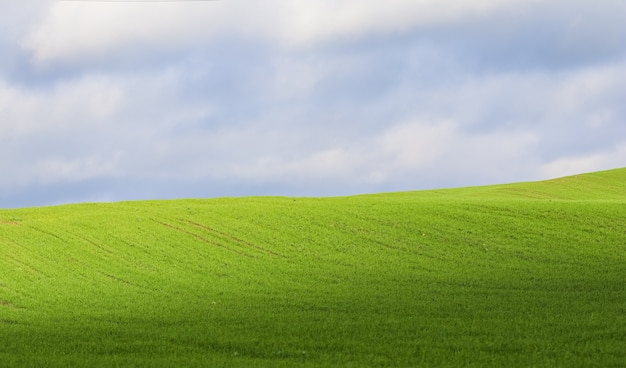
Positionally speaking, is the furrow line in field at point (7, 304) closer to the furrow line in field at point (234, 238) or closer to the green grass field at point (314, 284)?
the green grass field at point (314, 284)

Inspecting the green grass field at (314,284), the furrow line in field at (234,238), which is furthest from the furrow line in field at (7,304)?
the furrow line in field at (234,238)

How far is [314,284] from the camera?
1276 inches

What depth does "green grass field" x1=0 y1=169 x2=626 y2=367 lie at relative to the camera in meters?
20.3

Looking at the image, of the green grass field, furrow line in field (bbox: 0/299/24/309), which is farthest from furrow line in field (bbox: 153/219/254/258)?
furrow line in field (bbox: 0/299/24/309)

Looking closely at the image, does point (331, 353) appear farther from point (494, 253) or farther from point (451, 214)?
point (451, 214)

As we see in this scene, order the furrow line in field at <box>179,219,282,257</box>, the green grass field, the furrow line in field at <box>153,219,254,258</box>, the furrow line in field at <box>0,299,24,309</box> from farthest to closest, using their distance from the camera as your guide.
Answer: the furrow line in field at <box>179,219,282,257</box> → the furrow line in field at <box>153,219,254,258</box> → the furrow line in field at <box>0,299,24,309</box> → the green grass field

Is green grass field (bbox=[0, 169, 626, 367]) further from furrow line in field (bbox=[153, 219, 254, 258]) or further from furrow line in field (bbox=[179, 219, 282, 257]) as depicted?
furrow line in field (bbox=[153, 219, 254, 258])

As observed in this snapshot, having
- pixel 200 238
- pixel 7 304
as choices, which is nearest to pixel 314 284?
pixel 200 238

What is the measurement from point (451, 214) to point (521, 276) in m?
13.3

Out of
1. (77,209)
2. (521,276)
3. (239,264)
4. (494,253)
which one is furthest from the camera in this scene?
(77,209)

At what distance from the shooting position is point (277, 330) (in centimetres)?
2289

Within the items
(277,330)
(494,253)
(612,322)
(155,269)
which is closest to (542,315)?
(612,322)

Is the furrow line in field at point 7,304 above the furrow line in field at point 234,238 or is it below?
below

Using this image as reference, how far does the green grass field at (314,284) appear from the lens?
66.5 feet
